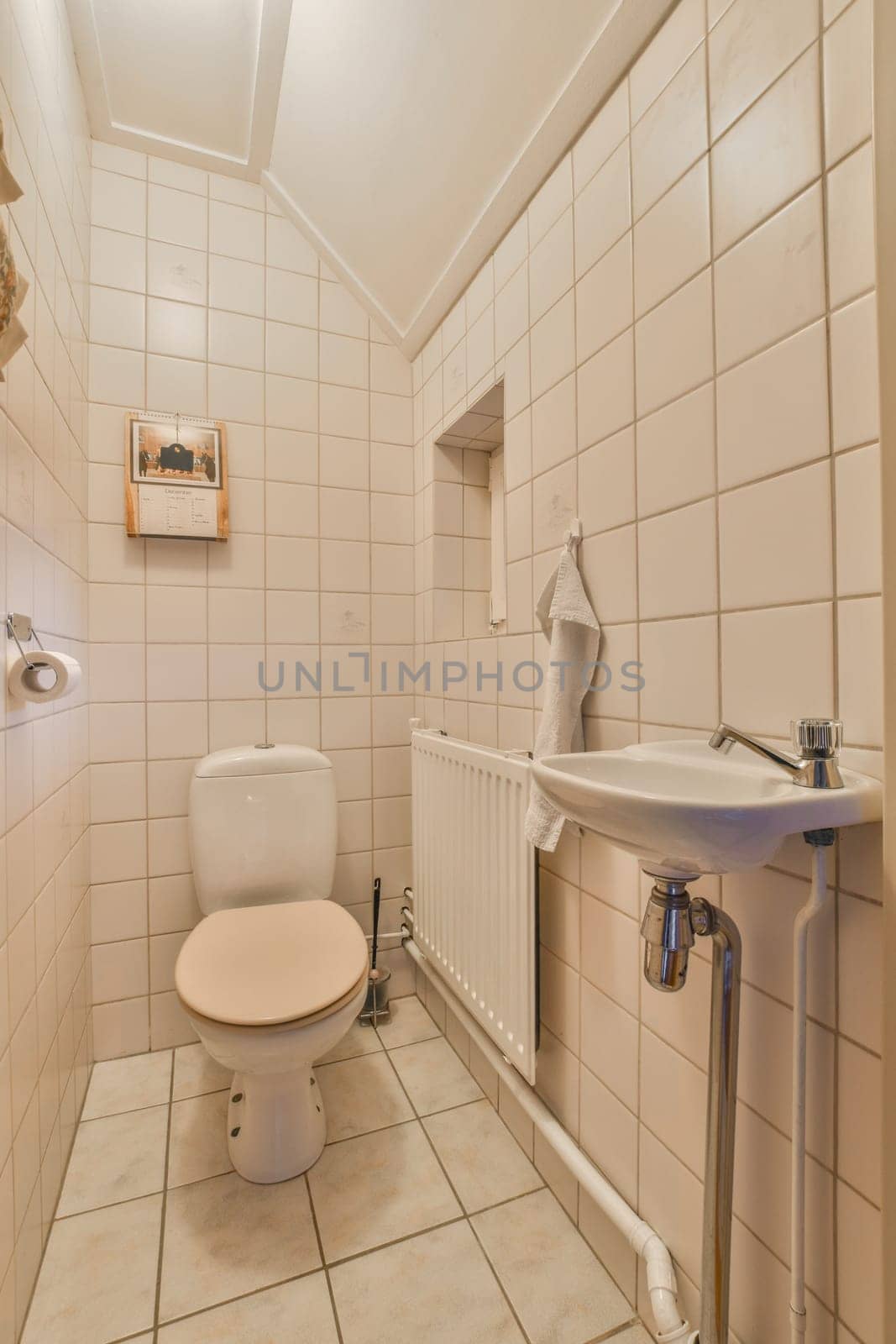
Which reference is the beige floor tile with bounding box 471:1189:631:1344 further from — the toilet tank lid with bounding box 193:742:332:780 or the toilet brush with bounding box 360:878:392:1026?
the toilet tank lid with bounding box 193:742:332:780

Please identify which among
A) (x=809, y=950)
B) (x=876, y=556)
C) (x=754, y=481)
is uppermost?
(x=754, y=481)

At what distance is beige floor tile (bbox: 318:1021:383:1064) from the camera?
1.62m

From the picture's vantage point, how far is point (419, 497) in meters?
1.92

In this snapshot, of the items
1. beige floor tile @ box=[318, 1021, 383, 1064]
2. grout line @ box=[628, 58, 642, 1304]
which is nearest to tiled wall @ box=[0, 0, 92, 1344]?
beige floor tile @ box=[318, 1021, 383, 1064]

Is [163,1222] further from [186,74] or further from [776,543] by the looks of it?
[186,74]

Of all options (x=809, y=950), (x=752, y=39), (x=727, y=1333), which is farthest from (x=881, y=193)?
(x=727, y=1333)

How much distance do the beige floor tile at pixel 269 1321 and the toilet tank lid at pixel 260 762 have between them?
985 mm

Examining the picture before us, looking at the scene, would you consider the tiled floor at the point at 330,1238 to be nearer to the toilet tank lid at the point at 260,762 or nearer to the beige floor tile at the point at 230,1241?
the beige floor tile at the point at 230,1241

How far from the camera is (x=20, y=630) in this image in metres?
0.92

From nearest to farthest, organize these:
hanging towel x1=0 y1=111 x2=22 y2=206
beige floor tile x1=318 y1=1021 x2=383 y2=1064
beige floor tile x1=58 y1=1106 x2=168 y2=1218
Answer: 1. hanging towel x1=0 y1=111 x2=22 y2=206
2. beige floor tile x1=58 y1=1106 x2=168 y2=1218
3. beige floor tile x1=318 y1=1021 x2=383 y2=1064

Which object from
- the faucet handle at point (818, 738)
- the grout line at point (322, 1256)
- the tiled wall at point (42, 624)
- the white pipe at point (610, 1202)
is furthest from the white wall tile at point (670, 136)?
the grout line at point (322, 1256)

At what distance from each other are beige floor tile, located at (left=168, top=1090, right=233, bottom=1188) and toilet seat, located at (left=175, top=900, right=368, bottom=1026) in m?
0.44

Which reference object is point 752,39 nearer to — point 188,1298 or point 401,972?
point 188,1298

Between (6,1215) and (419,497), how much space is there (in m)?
1.76
